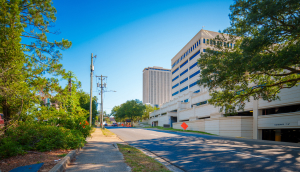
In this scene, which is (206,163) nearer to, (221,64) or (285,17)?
(221,64)

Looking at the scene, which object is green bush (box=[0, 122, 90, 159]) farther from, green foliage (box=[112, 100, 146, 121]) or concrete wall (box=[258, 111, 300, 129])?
green foliage (box=[112, 100, 146, 121])

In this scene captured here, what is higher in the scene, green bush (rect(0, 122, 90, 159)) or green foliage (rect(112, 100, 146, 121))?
green bush (rect(0, 122, 90, 159))

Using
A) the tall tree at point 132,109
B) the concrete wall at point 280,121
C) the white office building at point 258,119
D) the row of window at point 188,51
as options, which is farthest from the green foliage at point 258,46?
the tall tree at point 132,109

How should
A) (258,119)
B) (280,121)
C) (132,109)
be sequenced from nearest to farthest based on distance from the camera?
Result: (280,121) < (258,119) < (132,109)

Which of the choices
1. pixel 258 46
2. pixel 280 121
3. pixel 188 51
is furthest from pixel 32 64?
pixel 188 51

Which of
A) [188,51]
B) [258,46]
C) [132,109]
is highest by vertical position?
[188,51]

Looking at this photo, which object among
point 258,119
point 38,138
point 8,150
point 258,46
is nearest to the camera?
point 8,150

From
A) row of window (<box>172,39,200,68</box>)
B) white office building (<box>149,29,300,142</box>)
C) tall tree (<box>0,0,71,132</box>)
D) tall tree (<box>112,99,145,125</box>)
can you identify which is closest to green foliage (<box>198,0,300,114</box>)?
white office building (<box>149,29,300,142</box>)

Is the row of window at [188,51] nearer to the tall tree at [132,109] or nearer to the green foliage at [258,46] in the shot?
the tall tree at [132,109]

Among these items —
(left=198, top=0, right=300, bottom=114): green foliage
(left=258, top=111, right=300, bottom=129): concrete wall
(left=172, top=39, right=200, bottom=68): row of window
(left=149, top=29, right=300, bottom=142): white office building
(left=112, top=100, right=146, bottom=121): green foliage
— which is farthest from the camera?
(left=112, top=100, right=146, bottom=121): green foliage

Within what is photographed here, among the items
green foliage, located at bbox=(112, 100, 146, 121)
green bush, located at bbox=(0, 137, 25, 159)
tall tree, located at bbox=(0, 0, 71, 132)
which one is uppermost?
tall tree, located at bbox=(0, 0, 71, 132)

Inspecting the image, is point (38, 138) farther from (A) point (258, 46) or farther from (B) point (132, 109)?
(B) point (132, 109)

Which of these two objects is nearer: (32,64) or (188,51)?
(32,64)

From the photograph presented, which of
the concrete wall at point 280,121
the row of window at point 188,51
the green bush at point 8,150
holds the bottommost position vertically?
the concrete wall at point 280,121
